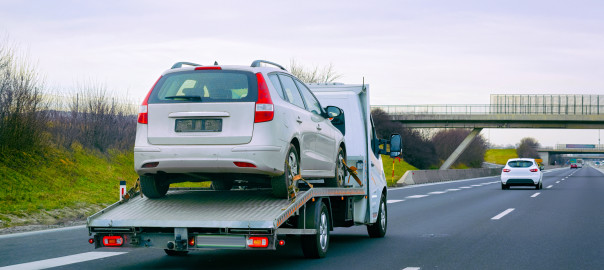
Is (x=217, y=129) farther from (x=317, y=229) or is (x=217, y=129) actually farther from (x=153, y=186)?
(x=317, y=229)

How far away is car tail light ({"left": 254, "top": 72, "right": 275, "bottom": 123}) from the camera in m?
7.21

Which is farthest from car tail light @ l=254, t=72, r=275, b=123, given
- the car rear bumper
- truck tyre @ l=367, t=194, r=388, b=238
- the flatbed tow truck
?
truck tyre @ l=367, t=194, r=388, b=238

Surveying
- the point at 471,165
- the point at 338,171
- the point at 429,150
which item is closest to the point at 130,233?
the point at 338,171

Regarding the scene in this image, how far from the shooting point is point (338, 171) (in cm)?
968

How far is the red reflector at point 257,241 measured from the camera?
22.1ft

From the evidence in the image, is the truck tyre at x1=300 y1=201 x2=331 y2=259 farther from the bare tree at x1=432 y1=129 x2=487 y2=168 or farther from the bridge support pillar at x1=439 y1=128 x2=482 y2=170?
the bare tree at x1=432 y1=129 x2=487 y2=168

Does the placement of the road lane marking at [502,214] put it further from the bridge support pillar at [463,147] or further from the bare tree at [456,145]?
the bare tree at [456,145]

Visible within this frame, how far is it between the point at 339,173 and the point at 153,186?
285 cm

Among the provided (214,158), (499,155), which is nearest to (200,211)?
(214,158)

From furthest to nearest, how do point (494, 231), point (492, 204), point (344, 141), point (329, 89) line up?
point (492, 204)
point (494, 231)
point (329, 89)
point (344, 141)

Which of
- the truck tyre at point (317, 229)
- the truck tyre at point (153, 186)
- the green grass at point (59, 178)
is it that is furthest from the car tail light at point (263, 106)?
the green grass at point (59, 178)

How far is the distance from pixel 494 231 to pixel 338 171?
4.00m

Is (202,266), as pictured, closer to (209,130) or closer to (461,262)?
(209,130)

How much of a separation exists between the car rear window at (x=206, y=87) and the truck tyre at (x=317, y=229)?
1.51 m
